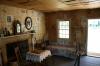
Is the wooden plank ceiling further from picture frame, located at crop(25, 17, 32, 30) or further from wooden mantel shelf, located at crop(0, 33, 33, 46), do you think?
wooden mantel shelf, located at crop(0, 33, 33, 46)

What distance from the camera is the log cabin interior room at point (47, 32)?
440 centimetres

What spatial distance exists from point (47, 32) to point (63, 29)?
41.7 inches

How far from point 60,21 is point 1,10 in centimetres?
358

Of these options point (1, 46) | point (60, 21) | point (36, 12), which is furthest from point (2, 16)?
point (60, 21)

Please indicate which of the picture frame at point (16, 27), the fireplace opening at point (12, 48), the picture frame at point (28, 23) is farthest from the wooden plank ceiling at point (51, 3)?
the fireplace opening at point (12, 48)

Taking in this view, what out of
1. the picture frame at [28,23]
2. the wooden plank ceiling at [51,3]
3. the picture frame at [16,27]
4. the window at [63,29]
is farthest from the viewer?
the window at [63,29]

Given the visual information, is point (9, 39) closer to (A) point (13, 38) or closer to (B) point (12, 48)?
(A) point (13, 38)

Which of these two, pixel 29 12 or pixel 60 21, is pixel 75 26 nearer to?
pixel 60 21

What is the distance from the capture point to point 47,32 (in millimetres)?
7320

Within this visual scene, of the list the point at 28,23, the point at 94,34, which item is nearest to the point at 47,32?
the point at 28,23

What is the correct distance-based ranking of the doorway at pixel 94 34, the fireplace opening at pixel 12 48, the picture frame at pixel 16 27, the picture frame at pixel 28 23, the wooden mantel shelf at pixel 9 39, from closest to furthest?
the wooden mantel shelf at pixel 9 39 → the fireplace opening at pixel 12 48 → the picture frame at pixel 16 27 → the picture frame at pixel 28 23 → the doorway at pixel 94 34

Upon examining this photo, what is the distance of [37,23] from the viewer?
21.4 feet

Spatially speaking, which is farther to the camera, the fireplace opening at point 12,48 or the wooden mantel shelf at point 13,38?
the fireplace opening at point 12,48

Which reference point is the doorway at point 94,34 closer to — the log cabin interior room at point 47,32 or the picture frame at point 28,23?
the log cabin interior room at point 47,32
